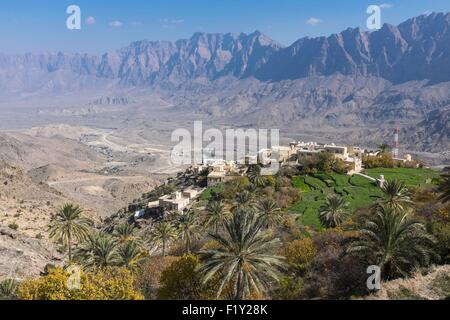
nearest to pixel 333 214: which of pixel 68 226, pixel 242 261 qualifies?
pixel 242 261

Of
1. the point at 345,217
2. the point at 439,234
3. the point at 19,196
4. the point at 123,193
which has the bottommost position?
the point at 123,193

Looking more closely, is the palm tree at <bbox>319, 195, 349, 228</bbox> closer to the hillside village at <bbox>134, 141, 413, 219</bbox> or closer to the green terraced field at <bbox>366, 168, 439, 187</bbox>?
the hillside village at <bbox>134, 141, 413, 219</bbox>

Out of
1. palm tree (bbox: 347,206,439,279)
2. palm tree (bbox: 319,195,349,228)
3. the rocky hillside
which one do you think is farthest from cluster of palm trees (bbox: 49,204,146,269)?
palm tree (bbox: 319,195,349,228)

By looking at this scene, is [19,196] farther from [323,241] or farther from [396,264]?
[396,264]

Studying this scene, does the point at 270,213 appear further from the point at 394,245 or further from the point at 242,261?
the point at 242,261

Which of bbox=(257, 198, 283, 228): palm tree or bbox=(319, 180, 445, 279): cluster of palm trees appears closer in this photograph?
bbox=(319, 180, 445, 279): cluster of palm trees
